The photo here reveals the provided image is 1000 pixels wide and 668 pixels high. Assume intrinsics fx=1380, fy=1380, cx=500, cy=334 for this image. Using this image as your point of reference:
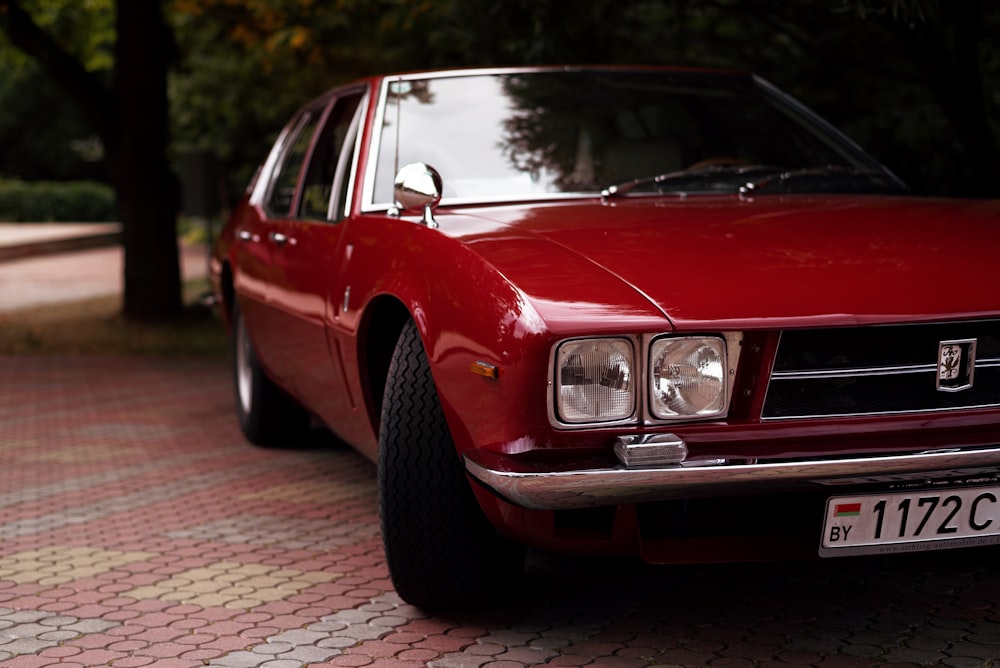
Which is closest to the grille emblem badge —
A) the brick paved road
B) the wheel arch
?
the brick paved road

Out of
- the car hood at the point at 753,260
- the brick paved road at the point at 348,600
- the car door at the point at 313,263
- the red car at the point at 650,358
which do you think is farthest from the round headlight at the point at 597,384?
the car door at the point at 313,263

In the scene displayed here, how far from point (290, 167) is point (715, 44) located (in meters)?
4.56

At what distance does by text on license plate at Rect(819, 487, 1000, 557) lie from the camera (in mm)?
3070

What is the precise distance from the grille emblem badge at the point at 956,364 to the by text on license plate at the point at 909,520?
234 millimetres

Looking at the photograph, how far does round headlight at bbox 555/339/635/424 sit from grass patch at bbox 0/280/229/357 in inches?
Result: 324

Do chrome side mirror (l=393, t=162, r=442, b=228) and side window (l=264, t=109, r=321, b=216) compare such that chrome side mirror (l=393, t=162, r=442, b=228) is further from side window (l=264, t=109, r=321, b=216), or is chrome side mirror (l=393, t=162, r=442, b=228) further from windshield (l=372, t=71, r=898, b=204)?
side window (l=264, t=109, r=321, b=216)

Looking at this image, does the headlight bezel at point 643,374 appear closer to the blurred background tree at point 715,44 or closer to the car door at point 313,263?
the car door at point 313,263

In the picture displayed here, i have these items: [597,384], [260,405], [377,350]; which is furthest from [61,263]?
[597,384]

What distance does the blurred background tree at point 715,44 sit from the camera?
643cm

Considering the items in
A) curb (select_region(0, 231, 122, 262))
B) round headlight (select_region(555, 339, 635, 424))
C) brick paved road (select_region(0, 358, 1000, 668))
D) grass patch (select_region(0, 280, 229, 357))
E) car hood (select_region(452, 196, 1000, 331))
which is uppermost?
car hood (select_region(452, 196, 1000, 331))

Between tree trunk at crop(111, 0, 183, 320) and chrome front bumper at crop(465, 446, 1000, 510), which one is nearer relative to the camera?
chrome front bumper at crop(465, 446, 1000, 510)

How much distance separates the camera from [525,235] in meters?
3.54

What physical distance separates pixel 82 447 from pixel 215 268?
111 centimetres

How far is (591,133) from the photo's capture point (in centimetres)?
465
